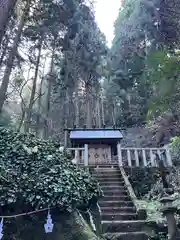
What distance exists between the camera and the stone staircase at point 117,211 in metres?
4.64

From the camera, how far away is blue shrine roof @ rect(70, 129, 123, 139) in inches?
440

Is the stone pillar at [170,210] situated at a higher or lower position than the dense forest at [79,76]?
lower

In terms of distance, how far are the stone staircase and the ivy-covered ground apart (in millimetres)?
838

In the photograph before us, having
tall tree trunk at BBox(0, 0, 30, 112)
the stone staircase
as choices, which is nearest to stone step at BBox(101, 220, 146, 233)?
Result: the stone staircase

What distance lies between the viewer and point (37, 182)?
155 inches

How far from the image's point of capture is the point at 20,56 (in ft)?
35.1

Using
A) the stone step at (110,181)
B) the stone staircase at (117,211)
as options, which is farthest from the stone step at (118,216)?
the stone step at (110,181)

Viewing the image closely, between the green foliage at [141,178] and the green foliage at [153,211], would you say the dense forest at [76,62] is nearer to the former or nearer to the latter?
the green foliage at [141,178]

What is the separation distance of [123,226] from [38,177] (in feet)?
7.04

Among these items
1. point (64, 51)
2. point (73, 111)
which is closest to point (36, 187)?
point (64, 51)

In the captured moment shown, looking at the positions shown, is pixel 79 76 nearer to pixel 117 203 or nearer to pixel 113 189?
pixel 113 189

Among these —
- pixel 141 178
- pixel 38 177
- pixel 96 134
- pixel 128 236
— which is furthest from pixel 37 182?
pixel 96 134

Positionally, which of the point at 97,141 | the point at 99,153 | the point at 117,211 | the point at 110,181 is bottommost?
the point at 117,211

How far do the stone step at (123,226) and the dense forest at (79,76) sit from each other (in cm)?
81
